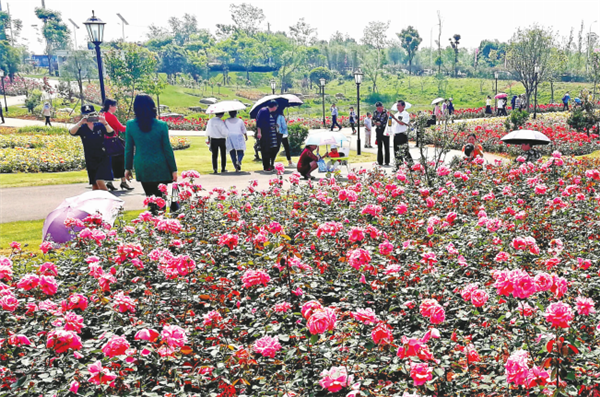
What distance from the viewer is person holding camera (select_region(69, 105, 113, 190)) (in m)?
7.58

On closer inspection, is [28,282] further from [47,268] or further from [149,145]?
[149,145]

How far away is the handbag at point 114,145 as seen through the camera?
8420 mm

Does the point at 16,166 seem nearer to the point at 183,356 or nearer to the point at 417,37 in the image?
the point at 183,356

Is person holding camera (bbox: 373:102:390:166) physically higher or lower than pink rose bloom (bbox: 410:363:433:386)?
higher

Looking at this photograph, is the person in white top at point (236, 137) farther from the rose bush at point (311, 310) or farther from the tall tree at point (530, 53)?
the tall tree at point (530, 53)

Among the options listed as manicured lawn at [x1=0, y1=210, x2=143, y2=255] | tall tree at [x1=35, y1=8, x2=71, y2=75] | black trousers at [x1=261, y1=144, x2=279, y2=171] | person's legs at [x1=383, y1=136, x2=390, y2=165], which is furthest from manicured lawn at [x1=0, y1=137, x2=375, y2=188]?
tall tree at [x1=35, y1=8, x2=71, y2=75]

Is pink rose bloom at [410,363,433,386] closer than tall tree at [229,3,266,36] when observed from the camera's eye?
Yes

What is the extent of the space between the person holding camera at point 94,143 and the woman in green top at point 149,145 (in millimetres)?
1883

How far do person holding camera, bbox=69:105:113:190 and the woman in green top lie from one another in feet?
6.18

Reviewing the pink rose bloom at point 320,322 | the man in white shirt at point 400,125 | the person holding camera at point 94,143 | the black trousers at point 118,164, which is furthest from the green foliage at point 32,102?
the pink rose bloom at point 320,322

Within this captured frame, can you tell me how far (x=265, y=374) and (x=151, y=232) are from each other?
2.52m

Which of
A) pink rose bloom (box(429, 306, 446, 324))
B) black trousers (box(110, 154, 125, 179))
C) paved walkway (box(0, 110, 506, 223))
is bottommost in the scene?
paved walkway (box(0, 110, 506, 223))

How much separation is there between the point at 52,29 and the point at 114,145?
8363 cm

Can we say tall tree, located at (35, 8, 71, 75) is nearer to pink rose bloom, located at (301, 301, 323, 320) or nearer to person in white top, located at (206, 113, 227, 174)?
person in white top, located at (206, 113, 227, 174)
